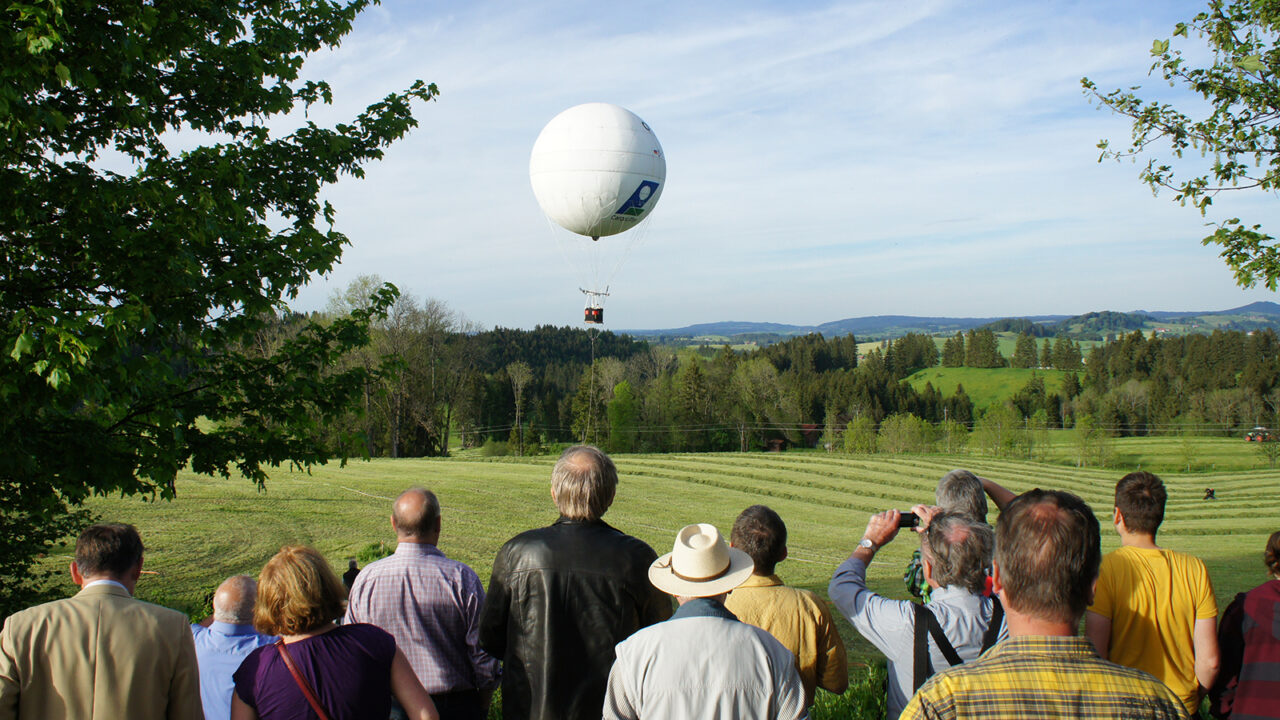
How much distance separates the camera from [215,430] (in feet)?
27.7

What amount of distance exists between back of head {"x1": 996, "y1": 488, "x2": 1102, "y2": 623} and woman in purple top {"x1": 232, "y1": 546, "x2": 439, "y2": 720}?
7.83ft

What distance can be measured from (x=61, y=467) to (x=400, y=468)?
92.9 ft

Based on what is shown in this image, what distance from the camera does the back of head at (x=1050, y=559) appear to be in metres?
2.28

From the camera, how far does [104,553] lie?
371 centimetres

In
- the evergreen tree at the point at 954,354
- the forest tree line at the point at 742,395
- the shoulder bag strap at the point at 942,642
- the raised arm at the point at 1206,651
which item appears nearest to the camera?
the shoulder bag strap at the point at 942,642

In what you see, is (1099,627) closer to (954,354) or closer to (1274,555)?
(1274,555)

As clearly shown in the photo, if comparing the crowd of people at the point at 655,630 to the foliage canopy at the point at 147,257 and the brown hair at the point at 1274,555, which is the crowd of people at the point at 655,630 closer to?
the brown hair at the point at 1274,555

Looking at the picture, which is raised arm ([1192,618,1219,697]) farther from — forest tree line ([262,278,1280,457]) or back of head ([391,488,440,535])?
forest tree line ([262,278,1280,457])

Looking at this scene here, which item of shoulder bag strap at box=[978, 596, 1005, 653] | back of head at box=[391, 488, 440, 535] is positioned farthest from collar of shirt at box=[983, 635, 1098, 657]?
back of head at box=[391, 488, 440, 535]

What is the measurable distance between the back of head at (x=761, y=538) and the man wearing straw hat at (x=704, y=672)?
2.99 feet

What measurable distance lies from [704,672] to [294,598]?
169 cm

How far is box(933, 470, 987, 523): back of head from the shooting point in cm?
491

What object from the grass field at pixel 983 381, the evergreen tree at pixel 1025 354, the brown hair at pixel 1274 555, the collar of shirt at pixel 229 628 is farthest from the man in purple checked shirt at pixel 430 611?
the evergreen tree at pixel 1025 354

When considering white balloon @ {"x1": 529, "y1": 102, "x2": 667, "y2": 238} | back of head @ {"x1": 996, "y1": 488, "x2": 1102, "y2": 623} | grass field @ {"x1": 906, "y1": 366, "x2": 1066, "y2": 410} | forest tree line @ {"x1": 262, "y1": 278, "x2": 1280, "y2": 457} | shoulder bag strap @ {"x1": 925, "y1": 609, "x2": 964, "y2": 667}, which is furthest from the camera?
grass field @ {"x1": 906, "y1": 366, "x2": 1066, "y2": 410}
